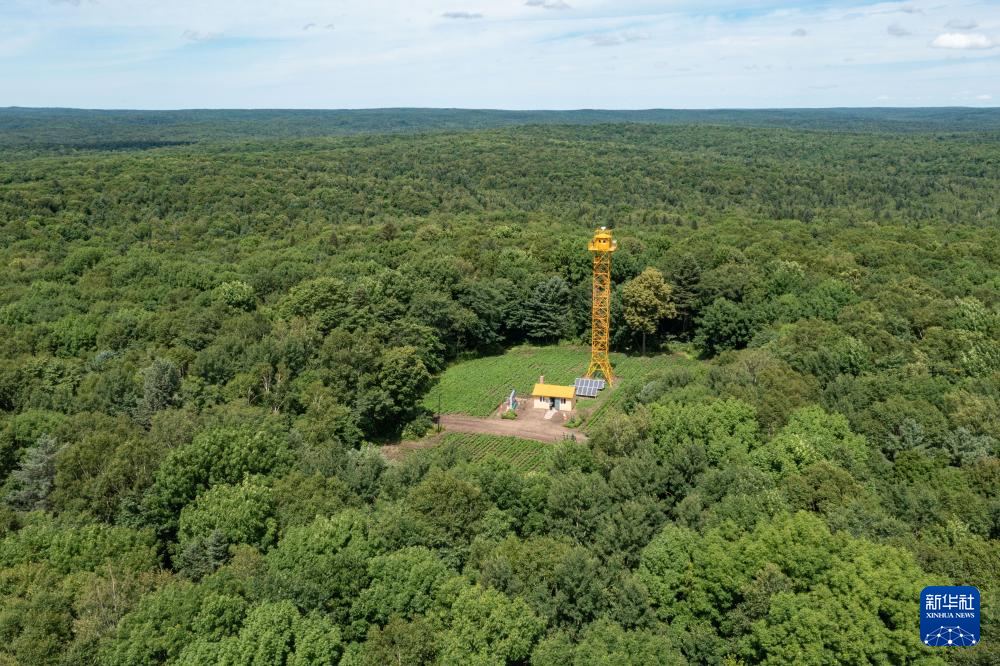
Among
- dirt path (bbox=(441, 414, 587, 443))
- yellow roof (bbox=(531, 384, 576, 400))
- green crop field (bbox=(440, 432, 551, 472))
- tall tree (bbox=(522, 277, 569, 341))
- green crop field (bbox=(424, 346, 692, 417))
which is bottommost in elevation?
green crop field (bbox=(440, 432, 551, 472))

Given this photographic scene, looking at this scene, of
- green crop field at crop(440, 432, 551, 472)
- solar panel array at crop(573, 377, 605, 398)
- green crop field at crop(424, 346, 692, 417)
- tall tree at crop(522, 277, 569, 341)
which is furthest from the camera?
tall tree at crop(522, 277, 569, 341)

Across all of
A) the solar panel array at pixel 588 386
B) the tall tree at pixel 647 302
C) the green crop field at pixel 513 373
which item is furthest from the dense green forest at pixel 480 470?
the solar panel array at pixel 588 386

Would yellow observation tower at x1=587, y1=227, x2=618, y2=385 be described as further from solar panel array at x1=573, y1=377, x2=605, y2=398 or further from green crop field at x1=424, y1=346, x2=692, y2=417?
green crop field at x1=424, y1=346, x2=692, y2=417

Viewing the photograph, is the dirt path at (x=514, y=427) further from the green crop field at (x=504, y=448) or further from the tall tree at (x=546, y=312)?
the tall tree at (x=546, y=312)

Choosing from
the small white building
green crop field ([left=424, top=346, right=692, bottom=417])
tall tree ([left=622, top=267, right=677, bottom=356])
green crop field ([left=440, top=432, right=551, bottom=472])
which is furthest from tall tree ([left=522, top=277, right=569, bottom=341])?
green crop field ([left=440, top=432, right=551, bottom=472])

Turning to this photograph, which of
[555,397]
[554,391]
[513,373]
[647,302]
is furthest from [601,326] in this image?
[555,397]

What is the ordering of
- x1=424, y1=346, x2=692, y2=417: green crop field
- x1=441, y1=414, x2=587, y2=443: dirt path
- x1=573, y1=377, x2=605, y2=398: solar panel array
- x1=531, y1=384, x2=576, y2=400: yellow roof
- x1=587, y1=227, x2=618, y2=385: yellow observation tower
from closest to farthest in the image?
1. x1=441, y1=414, x2=587, y2=443: dirt path
2. x1=531, y1=384, x2=576, y2=400: yellow roof
3. x1=424, y1=346, x2=692, y2=417: green crop field
4. x1=573, y1=377, x2=605, y2=398: solar panel array
5. x1=587, y1=227, x2=618, y2=385: yellow observation tower

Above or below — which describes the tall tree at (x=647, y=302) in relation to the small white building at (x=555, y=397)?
above
